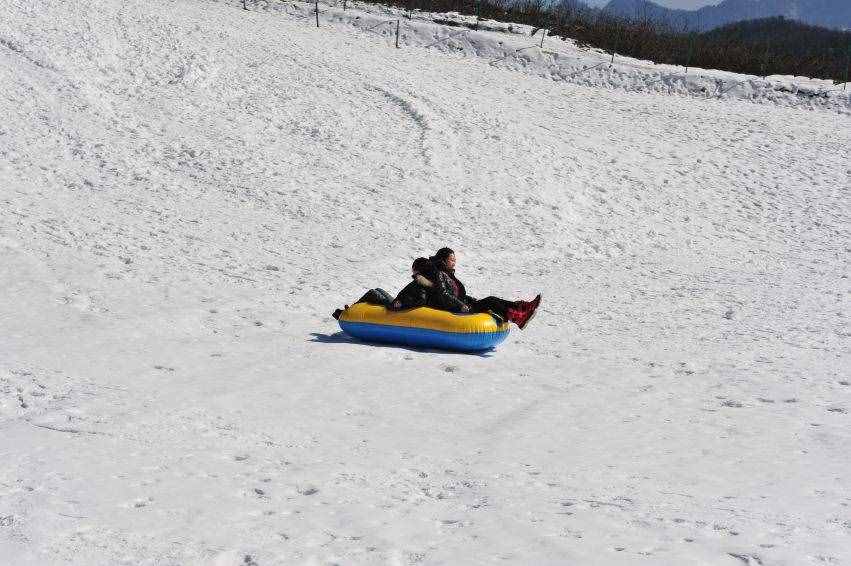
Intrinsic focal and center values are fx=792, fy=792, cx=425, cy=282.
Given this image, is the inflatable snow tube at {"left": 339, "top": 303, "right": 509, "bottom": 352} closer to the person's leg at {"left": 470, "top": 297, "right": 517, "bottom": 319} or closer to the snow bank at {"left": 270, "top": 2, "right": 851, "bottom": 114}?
the person's leg at {"left": 470, "top": 297, "right": 517, "bottom": 319}

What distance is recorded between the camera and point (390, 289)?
12.2 m

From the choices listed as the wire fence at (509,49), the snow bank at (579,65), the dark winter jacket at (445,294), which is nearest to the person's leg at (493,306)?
the dark winter jacket at (445,294)

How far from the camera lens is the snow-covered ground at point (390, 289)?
454 centimetres

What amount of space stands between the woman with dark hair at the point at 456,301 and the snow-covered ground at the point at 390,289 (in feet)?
1.61

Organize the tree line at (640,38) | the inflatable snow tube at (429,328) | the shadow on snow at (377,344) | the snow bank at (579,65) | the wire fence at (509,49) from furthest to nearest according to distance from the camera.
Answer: the tree line at (640,38), the wire fence at (509,49), the snow bank at (579,65), the shadow on snow at (377,344), the inflatable snow tube at (429,328)

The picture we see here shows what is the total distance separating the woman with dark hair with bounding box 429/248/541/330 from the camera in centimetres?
912

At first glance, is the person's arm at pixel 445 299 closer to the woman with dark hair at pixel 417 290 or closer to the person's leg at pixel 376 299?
the woman with dark hair at pixel 417 290

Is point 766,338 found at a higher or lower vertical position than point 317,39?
lower

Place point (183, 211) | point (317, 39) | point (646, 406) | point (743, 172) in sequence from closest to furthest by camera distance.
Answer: point (646, 406), point (183, 211), point (743, 172), point (317, 39)

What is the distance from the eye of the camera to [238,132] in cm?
1822

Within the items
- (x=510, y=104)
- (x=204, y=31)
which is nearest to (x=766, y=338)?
(x=510, y=104)

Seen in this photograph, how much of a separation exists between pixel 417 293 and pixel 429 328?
478 mm

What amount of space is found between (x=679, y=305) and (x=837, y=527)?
8.38 m

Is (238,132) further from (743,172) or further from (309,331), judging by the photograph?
(743,172)
